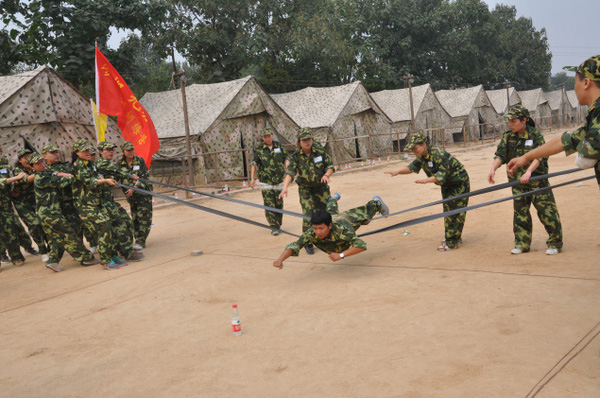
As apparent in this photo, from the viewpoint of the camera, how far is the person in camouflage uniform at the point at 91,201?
7387 millimetres

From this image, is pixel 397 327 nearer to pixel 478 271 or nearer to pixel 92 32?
pixel 478 271

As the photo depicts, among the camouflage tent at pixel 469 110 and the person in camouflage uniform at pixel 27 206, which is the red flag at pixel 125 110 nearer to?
the person in camouflage uniform at pixel 27 206

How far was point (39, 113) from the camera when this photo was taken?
14.9 metres

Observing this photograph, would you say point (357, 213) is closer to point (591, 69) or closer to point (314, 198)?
point (314, 198)

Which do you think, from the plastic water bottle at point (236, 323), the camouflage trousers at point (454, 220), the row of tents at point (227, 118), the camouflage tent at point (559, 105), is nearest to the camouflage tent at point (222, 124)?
the row of tents at point (227, 118)

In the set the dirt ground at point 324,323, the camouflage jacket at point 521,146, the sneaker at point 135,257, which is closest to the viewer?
the dirt ground at point 324,323

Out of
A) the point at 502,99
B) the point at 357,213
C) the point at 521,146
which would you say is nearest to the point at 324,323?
the point at 357,213

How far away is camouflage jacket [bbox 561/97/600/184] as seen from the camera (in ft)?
10.9

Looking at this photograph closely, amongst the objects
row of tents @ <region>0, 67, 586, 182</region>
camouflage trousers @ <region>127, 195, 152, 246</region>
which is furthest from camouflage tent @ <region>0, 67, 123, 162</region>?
camouflage trousers @ <region>127, 195, 152, 246</region>

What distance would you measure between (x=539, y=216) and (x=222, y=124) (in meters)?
14.9

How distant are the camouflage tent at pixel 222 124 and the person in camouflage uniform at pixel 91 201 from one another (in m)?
10.2

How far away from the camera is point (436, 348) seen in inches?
151

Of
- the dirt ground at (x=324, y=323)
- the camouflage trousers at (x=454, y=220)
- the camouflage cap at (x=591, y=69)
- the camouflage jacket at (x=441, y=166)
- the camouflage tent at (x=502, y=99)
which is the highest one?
the camouflage tent at (x=502, y=99)

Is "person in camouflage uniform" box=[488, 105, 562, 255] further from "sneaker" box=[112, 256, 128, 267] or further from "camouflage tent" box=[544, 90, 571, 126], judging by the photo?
"camouflage tent" box=[544, 90, 571, 126]
